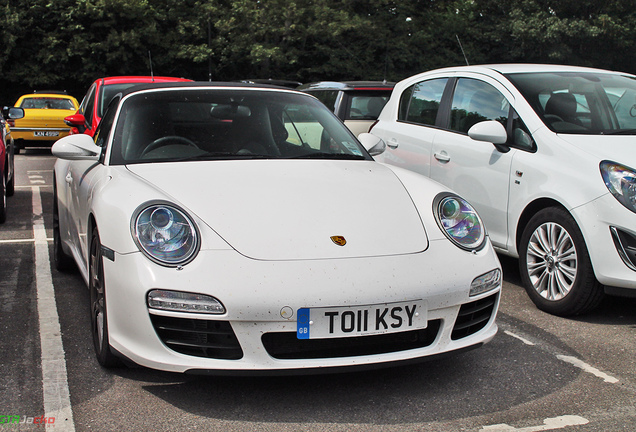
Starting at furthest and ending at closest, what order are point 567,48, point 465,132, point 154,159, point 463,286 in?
point 567,48 → point 465,132 → point 154,159 → point 463,286

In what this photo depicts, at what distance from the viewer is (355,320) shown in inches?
120

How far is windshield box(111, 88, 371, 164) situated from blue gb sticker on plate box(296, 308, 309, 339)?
4.42ft

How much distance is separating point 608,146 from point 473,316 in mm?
1971

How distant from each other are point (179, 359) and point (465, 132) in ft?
11.6

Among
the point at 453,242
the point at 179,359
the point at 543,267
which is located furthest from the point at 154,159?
the point at 543,267

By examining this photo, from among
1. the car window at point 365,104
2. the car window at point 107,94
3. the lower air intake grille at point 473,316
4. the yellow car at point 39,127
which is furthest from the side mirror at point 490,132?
the yellow car at point 39,127

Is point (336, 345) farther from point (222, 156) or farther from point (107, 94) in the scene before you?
point (107, 94)

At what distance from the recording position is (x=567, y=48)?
42688 millimetres

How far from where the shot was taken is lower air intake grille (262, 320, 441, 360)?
3.08 meters

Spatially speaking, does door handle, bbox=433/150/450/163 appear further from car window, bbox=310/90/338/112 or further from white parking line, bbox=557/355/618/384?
car window, bbox=310/90/338/112

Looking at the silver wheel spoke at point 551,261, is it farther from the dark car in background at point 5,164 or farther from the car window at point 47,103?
the car window at point 47,103

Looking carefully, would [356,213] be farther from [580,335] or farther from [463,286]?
[580,335]

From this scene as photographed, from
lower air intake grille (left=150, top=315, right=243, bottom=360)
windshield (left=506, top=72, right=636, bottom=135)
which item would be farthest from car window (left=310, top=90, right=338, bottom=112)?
lower air intake grille (left=150, top=315, right=243, bottom=360)

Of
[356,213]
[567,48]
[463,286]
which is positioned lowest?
[567,48]
